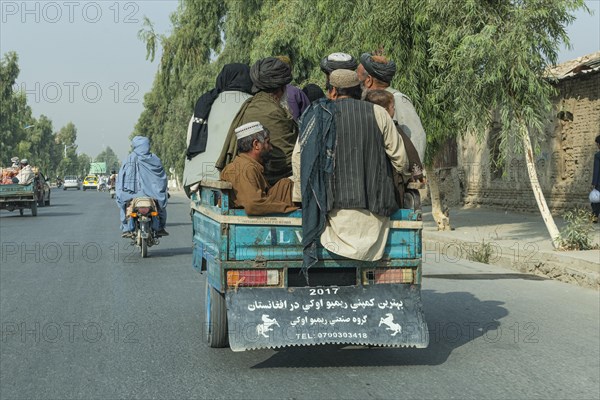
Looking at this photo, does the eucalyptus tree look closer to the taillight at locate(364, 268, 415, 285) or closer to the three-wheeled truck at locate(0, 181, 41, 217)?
the taillight at locate(364, 268, 415, 285)

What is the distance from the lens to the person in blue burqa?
13352 millimetres

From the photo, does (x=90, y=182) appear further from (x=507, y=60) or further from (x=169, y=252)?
(x=507, y=60)

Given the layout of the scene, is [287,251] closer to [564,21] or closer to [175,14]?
[564,21]

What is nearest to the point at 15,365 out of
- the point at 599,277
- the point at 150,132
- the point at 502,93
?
the point at 599,277

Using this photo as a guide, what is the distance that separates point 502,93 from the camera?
13117 mm

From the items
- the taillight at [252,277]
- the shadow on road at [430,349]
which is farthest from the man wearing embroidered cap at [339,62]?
the shadow on road at [430,349]

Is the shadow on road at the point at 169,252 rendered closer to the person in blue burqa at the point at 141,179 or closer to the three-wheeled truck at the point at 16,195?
the person in blue burqa at the point at 141,179

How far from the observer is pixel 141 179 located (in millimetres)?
13398

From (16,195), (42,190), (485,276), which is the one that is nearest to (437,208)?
(485,276)

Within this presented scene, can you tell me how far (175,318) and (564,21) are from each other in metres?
8.31

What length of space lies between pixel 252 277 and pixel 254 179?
2.24 feet

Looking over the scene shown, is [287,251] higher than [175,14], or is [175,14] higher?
[175,14]


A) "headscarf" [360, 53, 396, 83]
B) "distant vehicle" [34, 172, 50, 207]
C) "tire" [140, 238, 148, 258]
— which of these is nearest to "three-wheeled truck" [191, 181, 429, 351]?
"headscarf" [360, 53, 396, 83]

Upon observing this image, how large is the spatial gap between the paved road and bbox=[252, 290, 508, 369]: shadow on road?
0.4 inches
